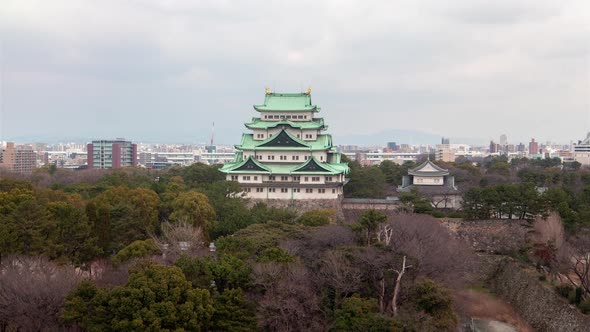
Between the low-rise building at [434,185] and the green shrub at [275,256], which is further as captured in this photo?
the low-rise building at [434,185]

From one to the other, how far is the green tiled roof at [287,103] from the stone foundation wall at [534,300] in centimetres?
1697

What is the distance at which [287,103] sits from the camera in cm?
4147

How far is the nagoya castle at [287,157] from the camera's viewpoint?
36.9 metres

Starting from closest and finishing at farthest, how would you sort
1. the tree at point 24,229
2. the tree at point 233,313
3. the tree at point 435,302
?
the tree at point 233,313 < the tree at point 435,302 < the tree at point 24,229

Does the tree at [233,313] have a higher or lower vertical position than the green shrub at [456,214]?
lower

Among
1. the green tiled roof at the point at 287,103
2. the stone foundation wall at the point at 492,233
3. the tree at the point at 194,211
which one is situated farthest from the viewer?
the green tiled roof at the point at 287,103

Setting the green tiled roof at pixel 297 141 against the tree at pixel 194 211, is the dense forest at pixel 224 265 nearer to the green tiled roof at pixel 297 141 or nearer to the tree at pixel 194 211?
the tree at pixel 194 211

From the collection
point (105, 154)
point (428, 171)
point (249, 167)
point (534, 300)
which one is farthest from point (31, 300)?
point (105, 154)

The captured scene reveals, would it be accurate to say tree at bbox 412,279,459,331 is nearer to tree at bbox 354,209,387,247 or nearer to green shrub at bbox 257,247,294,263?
tree at bbox 354,209,387,247

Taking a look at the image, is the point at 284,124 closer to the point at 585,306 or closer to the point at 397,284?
the point at 397,284

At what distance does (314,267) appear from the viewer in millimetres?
20781

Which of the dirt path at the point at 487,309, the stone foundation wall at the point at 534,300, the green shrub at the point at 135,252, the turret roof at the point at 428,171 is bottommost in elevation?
the dirt path at the point at 487,309

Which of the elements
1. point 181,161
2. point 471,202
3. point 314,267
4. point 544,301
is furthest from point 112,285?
point 181,161

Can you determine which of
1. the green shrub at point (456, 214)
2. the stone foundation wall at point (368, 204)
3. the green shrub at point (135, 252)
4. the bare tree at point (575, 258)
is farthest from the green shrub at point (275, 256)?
the green shrub at point (456, 214)
